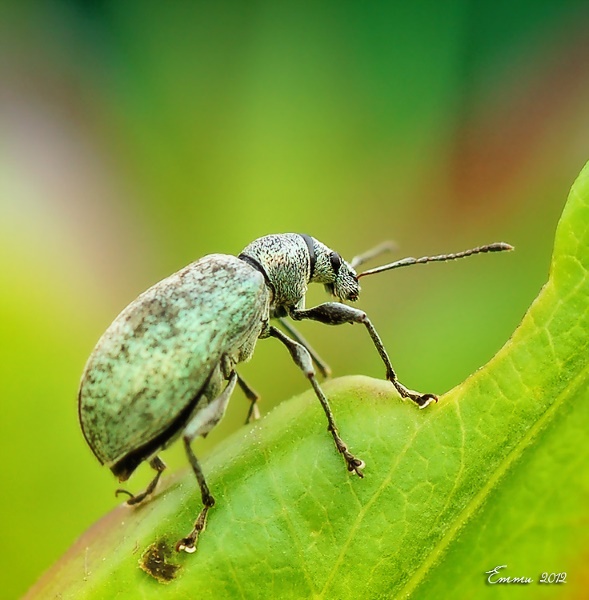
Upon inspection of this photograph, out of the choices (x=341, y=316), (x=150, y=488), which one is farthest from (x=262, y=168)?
(x=150, y=488)

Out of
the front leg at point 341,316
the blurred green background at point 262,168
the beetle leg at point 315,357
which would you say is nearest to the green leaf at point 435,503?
the front leg at point 341,316

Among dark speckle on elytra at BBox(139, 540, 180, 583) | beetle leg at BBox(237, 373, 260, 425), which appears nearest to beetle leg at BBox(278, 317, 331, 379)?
beetle leg at BBox(237, 373, 260, 425)

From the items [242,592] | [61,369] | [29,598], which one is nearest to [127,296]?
[61,369]

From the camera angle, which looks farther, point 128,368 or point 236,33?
point 236,33

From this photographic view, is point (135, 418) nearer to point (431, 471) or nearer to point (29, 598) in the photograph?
point (29, 598)

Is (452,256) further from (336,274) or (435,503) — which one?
(435,503)

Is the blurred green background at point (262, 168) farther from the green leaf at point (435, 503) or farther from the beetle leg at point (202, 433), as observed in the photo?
the green leaf at point (435, 503)
